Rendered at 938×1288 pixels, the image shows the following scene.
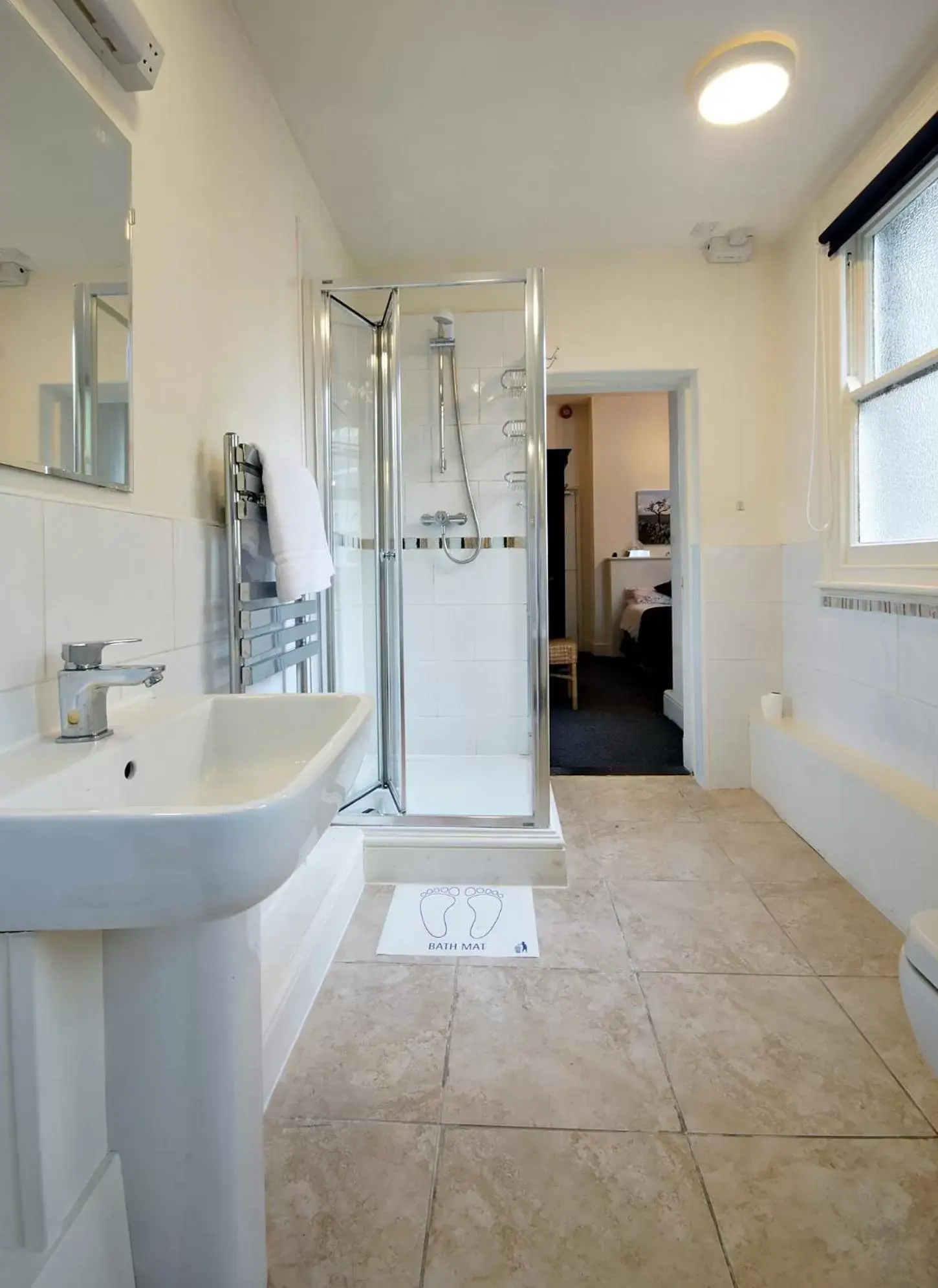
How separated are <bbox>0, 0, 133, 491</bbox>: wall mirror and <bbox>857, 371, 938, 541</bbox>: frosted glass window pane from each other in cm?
213

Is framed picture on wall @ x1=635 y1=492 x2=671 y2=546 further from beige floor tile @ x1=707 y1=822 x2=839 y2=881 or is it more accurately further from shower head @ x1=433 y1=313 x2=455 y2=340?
beige floor tile @ x1=707 y1=822 x2=839 y2=881

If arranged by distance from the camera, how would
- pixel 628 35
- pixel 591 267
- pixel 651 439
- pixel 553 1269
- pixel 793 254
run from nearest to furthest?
pixel 553 1269 < pixel 628 35 < pixel 793 254 < pixel 591 267 < pixel 651 439

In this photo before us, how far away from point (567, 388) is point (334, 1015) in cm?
266

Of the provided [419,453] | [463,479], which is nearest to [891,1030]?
[463,479]

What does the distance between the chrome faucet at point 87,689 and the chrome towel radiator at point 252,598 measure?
59 cm

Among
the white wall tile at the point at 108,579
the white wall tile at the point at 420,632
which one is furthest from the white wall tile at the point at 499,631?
the white wall tile at the point at 108,579

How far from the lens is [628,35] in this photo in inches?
66.4

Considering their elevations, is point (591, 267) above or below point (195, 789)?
above

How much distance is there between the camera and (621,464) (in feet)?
21.1

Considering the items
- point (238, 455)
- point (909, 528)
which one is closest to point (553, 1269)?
point (238, 455)

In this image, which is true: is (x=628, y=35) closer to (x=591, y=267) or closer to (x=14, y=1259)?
(x=591, y=267)

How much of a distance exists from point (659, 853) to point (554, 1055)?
43.0 inches

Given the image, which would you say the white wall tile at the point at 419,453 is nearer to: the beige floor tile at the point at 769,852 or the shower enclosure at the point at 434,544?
the shower enclosure at the point at 434,544

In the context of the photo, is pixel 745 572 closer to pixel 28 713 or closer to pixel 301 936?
pixel 301 936
